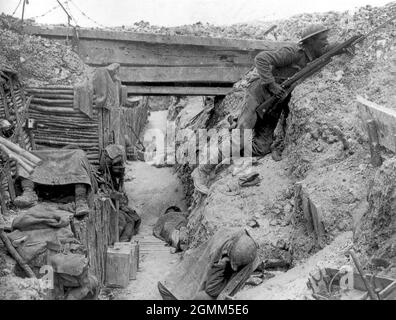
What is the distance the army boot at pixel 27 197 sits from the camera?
9.07 m

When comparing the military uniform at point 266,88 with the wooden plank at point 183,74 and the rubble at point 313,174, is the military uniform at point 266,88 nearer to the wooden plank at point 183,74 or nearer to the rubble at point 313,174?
the rubble at point 313,174

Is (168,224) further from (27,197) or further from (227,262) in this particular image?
(227,262)

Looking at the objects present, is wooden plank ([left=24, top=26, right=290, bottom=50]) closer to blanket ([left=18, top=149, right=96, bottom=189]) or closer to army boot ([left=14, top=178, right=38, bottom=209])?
blanket ([left=18, top=149, right=96, bottom=189])

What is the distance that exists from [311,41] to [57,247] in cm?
599

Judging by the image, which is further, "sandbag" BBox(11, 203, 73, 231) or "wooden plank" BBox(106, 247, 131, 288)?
"wooden plank" BBox(106, 247, 131, 288)

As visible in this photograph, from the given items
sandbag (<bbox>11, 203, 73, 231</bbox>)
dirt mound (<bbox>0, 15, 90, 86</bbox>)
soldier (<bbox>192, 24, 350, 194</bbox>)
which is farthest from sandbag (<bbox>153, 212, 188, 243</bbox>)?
sandbag (<bbox>11, 203, 73, 231</bbox>)

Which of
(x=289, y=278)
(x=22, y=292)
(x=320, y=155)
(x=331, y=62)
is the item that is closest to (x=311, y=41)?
(x=331, y=62)

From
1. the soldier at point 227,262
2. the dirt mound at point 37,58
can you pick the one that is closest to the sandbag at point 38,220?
the soldier at point 227,262

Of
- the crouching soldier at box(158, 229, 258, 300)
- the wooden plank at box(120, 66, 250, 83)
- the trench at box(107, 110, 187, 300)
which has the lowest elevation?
the trench at box(107, 110, 187, 300)

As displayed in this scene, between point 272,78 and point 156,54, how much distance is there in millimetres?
3891

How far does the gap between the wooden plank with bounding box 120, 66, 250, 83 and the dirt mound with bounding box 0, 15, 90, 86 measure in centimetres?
119

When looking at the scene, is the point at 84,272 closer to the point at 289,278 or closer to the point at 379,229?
the point at 289,278

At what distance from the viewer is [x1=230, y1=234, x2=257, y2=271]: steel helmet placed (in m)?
7.20

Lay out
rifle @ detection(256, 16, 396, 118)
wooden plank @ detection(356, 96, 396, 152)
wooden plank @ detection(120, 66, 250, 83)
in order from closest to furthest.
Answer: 1. wooden plank @ detection(356, 96, 396, 152)
2. rifle @ detection(256, 16, 396, 118)
3. wooden plank @ detection(120, 66, 250, 83)
